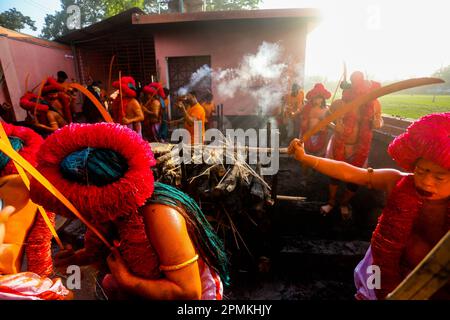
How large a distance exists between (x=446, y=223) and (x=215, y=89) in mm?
9804

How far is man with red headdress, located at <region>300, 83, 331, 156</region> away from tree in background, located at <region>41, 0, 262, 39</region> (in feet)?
33.2

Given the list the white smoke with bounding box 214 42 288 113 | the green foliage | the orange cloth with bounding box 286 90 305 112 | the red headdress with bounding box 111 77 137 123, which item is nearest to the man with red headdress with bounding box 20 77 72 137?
the red headdress with bounding box 111 77 137 123

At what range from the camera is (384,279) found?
181 centimetres

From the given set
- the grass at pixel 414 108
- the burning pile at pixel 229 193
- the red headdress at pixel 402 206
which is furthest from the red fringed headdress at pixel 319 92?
the red headdress at pixel 402 206

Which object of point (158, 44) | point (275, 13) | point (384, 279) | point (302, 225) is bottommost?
point (302, 225)

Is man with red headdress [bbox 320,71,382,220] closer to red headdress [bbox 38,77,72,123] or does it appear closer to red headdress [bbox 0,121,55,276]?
red headdress [bbox 0,121,55,276]

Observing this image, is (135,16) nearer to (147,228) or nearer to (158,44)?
(158,44)

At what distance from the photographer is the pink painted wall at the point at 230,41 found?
984 cm

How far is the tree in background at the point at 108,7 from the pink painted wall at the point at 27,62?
6.25 metres

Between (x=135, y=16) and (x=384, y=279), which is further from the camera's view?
(x=135, y=16)

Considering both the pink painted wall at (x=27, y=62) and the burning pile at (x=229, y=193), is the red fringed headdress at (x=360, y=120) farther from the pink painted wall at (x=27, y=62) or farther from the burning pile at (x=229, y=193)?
the pink painted wall at (x=27, y=62)

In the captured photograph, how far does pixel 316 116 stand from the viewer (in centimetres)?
602

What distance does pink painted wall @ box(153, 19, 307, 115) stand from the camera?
984 centimetres

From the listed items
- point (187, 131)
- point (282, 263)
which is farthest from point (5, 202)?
point (187, 131)
